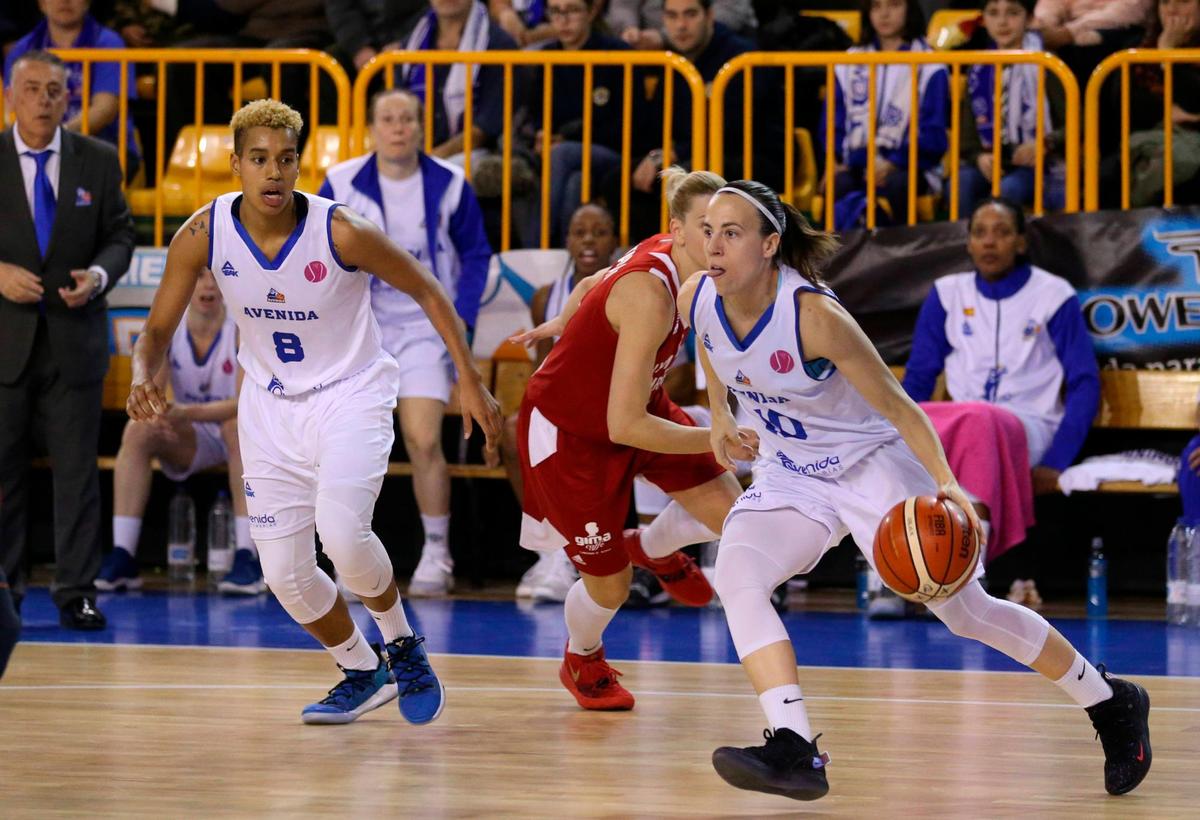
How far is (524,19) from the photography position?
10.6 metres

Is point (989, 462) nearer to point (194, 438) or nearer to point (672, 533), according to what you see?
point (672, 533)

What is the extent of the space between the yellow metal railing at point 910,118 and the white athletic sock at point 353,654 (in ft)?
14.1

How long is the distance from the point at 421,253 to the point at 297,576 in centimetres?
371

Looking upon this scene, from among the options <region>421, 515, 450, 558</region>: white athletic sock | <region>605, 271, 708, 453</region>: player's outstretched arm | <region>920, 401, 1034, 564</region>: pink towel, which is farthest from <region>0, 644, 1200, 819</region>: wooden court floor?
<region>421, 515, 450, 558</region>: white athletic sock

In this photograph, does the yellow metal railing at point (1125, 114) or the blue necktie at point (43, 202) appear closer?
the blue necktie at point (43, 202)

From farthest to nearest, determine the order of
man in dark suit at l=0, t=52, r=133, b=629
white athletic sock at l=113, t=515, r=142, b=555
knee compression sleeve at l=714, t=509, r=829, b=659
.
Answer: white athletic sock at l=113, t=515, r=142, b=555 < man in dark suit at l=0, t=52, r=133, b=629 < knee compression sleeve at l=714, t=509, r=829, b=659

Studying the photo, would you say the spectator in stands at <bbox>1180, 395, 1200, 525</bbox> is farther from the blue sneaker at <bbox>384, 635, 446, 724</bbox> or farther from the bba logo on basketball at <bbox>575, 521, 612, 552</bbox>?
the blue sneaker at <bbox>384, 635, 446, 724</bbox>

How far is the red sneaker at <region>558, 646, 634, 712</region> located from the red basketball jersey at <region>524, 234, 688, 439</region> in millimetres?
731

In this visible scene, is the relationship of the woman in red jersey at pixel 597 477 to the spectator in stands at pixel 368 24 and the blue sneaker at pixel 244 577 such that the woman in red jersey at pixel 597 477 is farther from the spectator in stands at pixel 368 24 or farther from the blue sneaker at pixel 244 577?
the spectator in stands at pixel 368 24

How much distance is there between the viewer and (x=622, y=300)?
533 cm

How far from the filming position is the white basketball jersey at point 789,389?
15.0 ft

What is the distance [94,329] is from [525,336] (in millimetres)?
2704

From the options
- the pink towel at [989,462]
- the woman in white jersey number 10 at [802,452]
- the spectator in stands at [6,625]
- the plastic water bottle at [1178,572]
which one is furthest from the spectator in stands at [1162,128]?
the spectator in stands at [6,625]

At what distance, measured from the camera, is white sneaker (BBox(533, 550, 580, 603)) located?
862cm
